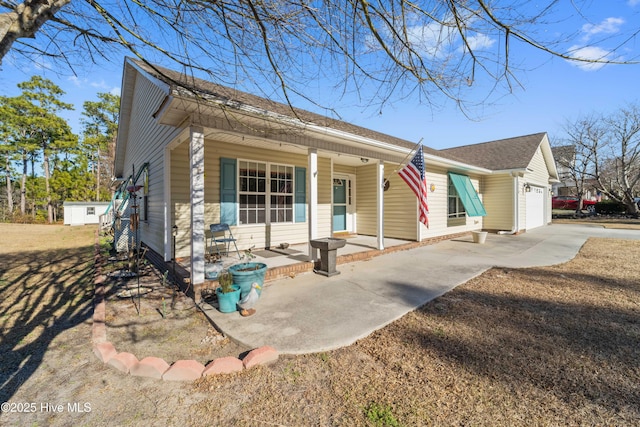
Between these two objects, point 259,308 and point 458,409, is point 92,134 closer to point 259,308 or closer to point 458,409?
point 259,308

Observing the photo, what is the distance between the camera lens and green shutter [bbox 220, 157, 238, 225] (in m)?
6.39

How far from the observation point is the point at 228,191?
6.48m

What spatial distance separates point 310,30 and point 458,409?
3.39 m

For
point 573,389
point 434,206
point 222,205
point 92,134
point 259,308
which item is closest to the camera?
point 573,389

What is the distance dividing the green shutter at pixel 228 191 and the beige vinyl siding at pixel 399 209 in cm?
487

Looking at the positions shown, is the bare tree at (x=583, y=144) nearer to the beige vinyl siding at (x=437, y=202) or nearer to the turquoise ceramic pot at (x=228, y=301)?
the beige vinyl siding at (x=437, y=202)

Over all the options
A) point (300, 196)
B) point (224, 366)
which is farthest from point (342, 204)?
point (224, 366)

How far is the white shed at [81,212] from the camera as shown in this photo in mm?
21922

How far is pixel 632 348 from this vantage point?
2732 mm

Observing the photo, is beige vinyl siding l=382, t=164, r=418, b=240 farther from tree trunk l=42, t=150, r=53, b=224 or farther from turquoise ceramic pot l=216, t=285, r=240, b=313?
tree trunk l=42, t=150, r=53, b=224

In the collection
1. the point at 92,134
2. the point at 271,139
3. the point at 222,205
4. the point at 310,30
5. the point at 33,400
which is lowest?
the point at 33,400

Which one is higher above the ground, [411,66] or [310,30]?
[310,30]

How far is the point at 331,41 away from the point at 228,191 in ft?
14.8

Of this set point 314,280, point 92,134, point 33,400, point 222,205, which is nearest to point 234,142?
point 222,205
